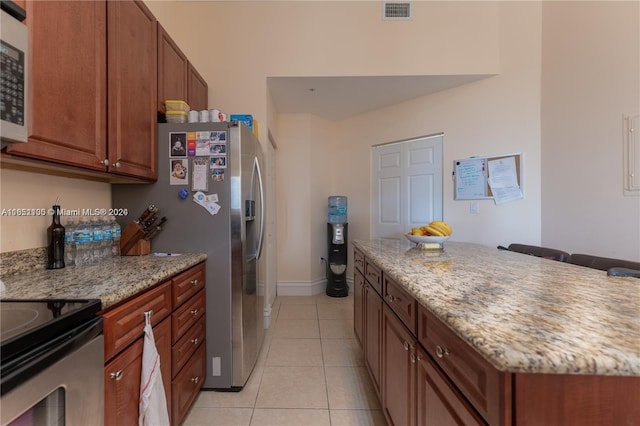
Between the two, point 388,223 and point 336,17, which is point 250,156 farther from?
point 388,223

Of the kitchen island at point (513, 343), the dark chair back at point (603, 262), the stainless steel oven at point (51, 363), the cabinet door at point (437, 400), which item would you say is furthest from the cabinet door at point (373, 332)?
the dark chair back at point (603, 262)

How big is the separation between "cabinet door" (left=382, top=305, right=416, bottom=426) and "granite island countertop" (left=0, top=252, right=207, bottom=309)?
107 cm

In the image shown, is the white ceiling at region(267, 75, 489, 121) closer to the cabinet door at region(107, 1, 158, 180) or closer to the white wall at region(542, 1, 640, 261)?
the white wall at region(542, 1, 640, 261)

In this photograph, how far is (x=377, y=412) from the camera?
1.53 metres

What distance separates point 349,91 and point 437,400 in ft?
9.74

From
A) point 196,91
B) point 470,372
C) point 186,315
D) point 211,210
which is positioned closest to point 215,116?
point 211,210

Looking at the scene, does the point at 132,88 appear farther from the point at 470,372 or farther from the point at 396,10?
the point at 396,10

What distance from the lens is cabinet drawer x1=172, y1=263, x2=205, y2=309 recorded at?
1294 mm

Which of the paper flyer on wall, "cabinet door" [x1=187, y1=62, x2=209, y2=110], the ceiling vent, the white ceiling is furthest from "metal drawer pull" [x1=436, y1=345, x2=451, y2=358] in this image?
the ceiling vent

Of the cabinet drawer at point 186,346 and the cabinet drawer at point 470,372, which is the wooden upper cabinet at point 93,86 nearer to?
the cabinet drawer at point 186,346

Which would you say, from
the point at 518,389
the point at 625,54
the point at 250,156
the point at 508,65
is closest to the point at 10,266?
the point at 250,156

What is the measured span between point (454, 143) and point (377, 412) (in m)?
2.72

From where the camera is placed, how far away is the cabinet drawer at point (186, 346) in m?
1.28

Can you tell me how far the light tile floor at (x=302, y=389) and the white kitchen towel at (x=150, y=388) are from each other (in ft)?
1.71
